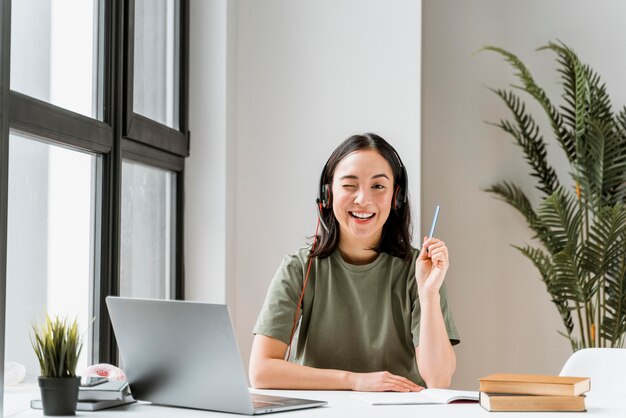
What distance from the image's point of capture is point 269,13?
3139 millimetres

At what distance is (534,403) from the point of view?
1.42 m

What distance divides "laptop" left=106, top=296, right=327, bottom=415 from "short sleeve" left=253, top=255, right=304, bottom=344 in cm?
45

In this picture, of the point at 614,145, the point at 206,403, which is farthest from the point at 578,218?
the point at 206,403

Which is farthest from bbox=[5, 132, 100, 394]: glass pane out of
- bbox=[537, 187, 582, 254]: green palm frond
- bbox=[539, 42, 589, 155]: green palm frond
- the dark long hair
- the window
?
bbox=[539, 42, 589, 155]: green palm frond

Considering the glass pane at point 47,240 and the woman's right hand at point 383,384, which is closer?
the woman's right hand at point 383,384

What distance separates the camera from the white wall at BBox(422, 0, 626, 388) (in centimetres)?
366

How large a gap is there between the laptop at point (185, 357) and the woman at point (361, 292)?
1.55 feet

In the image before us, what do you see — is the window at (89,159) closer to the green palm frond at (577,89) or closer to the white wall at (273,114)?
the white wall at (273,114)

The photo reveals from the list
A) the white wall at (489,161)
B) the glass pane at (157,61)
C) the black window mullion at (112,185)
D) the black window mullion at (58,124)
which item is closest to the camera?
the black window mullion at (58,124)

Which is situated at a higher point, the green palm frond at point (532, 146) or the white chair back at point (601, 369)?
the green palm frond at point (532, 146)

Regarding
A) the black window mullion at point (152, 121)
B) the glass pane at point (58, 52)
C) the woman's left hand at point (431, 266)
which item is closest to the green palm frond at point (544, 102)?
the black window mullion at point (152, 121)

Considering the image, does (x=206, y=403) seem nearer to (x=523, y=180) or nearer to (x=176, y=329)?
(x=176, y=329)

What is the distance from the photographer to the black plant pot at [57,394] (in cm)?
142

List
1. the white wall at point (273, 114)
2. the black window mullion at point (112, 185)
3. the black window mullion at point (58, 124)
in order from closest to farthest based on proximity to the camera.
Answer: the black window mullion at point (58, 124) < the black window mullion at point (112, 185) < the white wall at point (273, 114)
